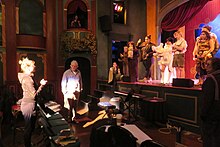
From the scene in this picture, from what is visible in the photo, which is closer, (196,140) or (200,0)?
(196,140)

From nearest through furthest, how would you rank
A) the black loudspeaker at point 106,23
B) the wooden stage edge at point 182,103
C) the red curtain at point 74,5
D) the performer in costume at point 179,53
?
the wooden stage edge at point 182,103, the performer in costume at point 179,53, the red curtain at point 74,5, the black loudspeaker at point 106,23

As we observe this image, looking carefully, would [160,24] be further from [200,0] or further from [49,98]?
[49,98]

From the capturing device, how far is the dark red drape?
8.86 metres

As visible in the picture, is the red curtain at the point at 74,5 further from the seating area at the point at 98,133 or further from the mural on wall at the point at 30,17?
the seating area at the point at 98,133

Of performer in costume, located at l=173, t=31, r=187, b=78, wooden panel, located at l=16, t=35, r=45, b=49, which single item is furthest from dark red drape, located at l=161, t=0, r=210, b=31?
wooden panel, located at l=16, t=35, r=45, b=49

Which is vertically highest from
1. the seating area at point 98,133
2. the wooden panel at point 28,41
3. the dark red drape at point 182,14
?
the dark red drape at point 182,14

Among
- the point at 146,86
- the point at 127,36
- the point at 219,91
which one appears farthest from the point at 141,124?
the point at 127,36

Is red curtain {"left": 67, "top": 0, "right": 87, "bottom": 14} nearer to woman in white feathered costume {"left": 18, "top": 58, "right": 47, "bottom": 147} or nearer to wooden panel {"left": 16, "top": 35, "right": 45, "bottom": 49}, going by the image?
wooden panel {"left": 16, "top": 35, "right": 45, "bottom": 49}

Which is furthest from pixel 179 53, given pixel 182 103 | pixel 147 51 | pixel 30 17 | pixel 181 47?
pixel 30 17

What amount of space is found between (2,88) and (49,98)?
7.83 ft

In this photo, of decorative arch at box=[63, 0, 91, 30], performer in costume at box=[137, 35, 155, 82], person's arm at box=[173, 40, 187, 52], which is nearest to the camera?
person's arm at box=[173, 40, 187, 52]

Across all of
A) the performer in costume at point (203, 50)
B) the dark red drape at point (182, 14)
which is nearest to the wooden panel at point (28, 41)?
the dark red drape at point (182, 14)

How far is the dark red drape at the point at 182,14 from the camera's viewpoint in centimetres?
886

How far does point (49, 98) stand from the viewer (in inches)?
406
